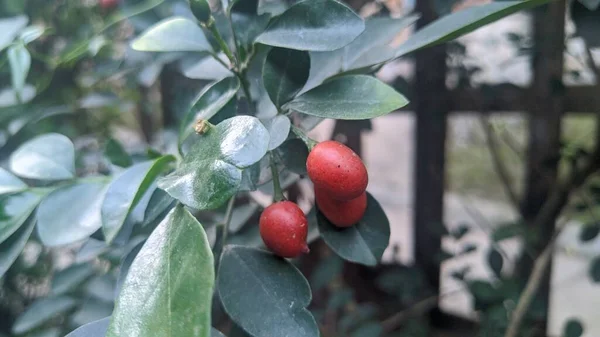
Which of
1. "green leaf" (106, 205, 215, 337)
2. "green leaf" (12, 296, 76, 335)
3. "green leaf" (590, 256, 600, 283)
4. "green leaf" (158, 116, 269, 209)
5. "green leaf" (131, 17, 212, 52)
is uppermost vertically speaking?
"green leaf" (131, 17, 212, 52)

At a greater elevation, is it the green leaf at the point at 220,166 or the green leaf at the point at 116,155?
the green leaf at the point at 220,166

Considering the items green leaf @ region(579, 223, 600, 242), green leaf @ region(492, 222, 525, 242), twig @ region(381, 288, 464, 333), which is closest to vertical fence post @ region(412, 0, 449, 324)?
twig @ region(381, 288, 464, 333)

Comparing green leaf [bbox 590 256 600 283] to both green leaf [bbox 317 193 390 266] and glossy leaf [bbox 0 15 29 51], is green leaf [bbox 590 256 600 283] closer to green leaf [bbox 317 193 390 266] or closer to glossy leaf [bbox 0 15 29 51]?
green leaf [bbox 317 193 390 266]

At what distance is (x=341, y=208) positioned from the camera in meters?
0.35

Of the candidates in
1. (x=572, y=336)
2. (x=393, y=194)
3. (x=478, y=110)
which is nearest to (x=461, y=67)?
(x=478, y=110)

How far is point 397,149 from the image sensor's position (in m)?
1.92

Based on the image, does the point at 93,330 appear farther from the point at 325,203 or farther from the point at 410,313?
the point at 410,313

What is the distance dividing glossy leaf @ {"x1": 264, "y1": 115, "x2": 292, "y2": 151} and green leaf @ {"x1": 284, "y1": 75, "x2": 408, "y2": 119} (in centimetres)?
2

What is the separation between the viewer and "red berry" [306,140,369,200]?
294 mm

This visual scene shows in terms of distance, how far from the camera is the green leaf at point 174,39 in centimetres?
37

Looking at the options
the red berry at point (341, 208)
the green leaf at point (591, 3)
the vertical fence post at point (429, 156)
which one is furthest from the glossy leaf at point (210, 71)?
the vertical fence post at point (429, 156)

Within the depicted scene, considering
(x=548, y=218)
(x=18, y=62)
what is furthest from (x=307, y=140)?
(x=548, y=218)

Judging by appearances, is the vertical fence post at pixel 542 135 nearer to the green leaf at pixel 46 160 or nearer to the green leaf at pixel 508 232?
the green leaf at pixel 508 232

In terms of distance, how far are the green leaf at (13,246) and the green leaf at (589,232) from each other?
2.51 feet
